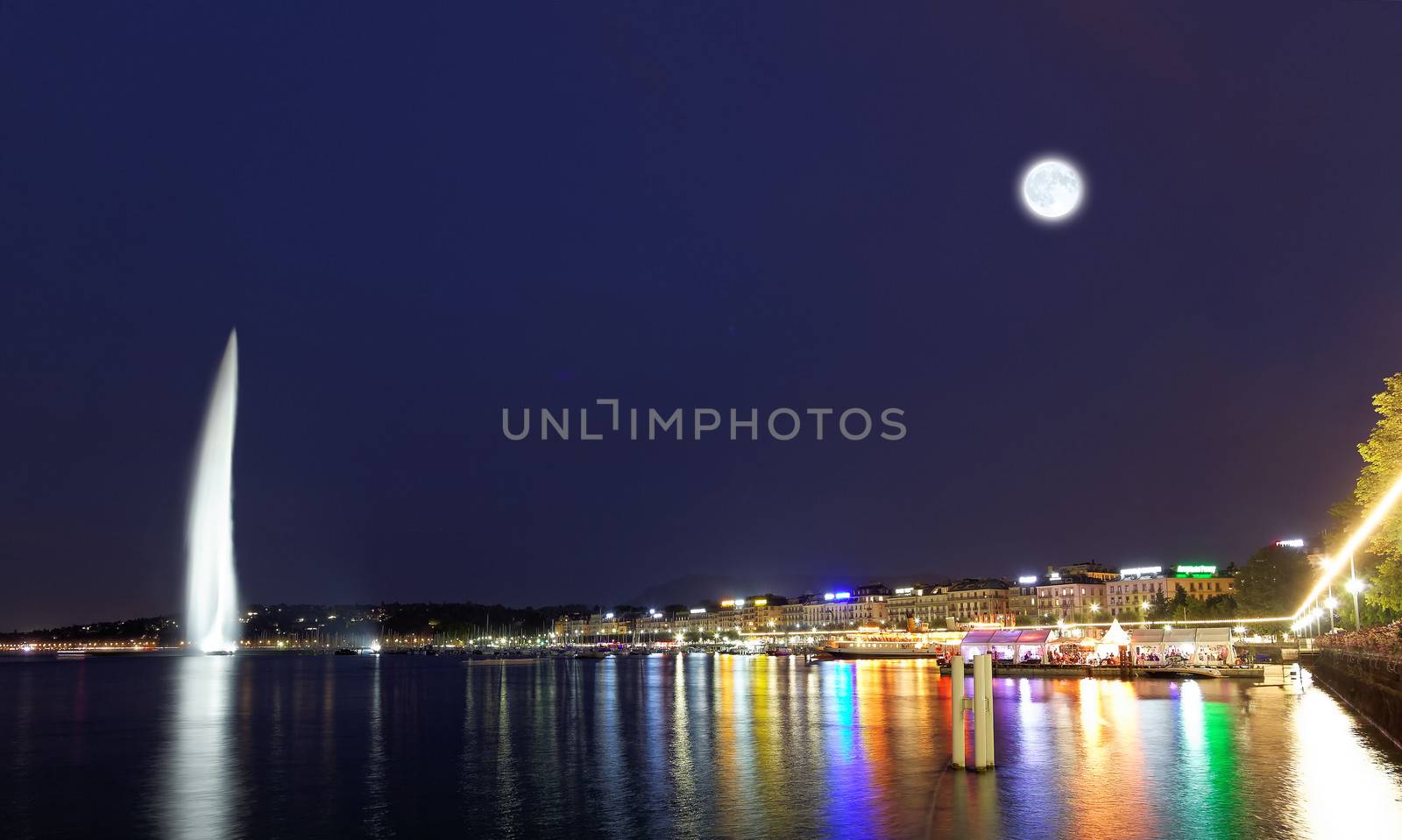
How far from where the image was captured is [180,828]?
24.7 m

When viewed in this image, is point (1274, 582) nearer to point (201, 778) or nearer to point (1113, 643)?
point (1113, 643)

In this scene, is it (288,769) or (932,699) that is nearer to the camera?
(288,769)

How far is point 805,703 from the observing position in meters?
61.1

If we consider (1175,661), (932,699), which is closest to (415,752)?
(932,699)

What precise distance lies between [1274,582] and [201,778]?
133 meters

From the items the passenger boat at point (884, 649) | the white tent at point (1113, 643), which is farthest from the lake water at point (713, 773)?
the passenger boat at point (884, 649)

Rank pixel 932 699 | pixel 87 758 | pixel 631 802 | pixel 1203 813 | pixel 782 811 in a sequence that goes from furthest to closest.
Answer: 1. pixel 932 699
2. pixel 87 758
3. pixel 631 802
4. pixel 782 811
5. pixel 1203 813

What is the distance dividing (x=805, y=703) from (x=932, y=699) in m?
6.85

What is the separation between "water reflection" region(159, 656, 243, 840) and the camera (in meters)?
25.0

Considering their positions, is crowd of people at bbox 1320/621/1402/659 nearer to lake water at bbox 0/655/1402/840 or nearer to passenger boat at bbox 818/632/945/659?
lake water at bbox 0/655/1402/840

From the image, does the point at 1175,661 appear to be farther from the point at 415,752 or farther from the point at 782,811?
the point at 782,811

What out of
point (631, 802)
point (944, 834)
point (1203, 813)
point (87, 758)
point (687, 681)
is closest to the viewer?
point (944, 834)

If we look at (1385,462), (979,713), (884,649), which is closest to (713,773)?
(979,713)

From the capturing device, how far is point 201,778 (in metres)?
33.1
